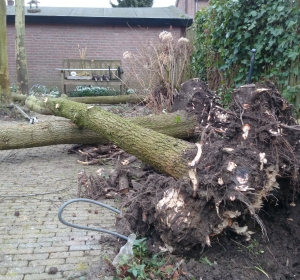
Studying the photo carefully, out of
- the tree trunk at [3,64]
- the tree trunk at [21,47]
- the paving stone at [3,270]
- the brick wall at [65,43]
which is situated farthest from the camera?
the brick wall at [65,43]

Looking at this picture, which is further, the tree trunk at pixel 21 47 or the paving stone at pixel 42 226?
the tree trunk at pixel 21 47

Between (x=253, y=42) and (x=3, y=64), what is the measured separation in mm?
6987

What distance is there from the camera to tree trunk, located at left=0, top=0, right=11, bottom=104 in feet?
31.6

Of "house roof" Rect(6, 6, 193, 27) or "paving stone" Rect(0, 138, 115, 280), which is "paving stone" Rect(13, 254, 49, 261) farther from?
"house roof" Rect(6, 6, 193, 27)

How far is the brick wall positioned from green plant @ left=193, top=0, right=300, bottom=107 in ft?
25.2

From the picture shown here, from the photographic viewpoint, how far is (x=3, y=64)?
9.78 m

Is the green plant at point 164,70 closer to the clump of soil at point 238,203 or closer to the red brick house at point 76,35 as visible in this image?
the clump of soil at point 238,203

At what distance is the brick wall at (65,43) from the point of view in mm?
15703

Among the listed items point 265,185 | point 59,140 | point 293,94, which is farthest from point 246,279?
point 59,140

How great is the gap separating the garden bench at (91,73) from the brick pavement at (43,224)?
25.7 ft

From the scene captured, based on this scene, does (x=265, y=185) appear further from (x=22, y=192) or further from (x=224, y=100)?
(x=224, y=100)

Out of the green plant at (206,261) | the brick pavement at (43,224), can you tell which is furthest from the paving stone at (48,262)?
the green plant at (206,261)

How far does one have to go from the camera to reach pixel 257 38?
616cm

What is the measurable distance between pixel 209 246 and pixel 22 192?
2.77 meters
